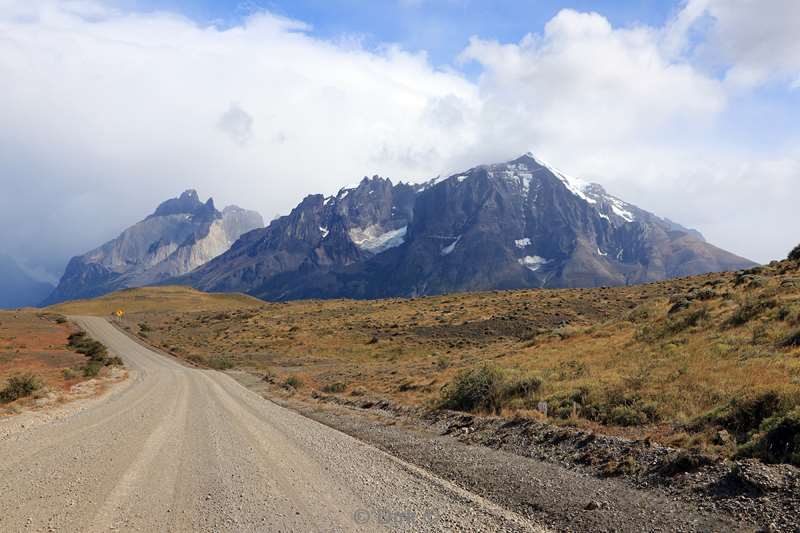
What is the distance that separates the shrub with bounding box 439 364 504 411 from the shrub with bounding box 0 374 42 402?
22.6 metres

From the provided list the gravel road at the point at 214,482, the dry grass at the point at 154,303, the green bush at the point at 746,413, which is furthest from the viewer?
the dry grass at the point at 154,303

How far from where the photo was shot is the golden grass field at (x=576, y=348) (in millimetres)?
15828

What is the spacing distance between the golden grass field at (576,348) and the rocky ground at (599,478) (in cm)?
174

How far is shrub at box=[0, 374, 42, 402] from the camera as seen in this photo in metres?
26.5

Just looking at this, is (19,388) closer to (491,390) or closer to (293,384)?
(293,384)

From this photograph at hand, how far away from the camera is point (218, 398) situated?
28.0 metres

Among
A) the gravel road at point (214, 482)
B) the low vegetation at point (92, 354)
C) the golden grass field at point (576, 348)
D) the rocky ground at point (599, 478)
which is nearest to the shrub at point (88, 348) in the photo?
the low vegetation at point (92, 354)

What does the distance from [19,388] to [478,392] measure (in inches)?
971

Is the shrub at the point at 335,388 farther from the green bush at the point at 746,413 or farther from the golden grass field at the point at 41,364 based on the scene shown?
the green bush at the point at 746,413

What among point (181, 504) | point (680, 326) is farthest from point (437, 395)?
point (181, 504)

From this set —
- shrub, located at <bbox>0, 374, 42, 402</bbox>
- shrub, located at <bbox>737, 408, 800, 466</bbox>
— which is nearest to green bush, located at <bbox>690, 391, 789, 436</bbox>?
shrub, located at <bbox>737, 408, 800, 466</bbox>

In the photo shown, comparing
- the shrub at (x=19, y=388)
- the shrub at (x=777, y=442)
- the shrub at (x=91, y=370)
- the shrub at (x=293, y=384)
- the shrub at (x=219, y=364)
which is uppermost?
the shrub at (x=777, y=442)

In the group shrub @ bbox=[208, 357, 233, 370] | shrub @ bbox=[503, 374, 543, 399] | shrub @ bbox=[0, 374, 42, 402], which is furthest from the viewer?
shrub @ bbox=[208, 357, 233, 370]

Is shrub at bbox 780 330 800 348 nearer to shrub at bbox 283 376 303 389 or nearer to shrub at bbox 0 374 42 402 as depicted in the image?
shrub at bbox 283 376 303 389
